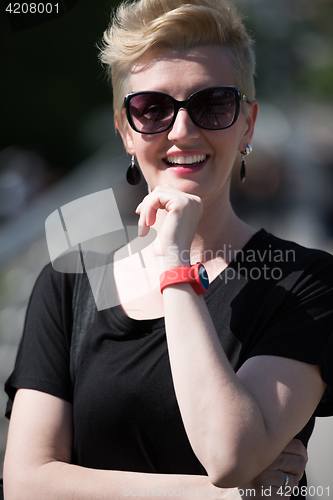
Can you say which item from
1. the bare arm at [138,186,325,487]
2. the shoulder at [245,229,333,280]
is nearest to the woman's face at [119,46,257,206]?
the shoulder at [245,229,333,280]

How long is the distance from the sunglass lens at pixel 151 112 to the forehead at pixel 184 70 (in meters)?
0.04

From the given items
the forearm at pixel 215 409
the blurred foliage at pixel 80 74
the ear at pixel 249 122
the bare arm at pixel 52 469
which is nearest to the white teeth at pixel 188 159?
the ear at pixel 249 122

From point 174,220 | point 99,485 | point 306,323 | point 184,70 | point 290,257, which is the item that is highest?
point 184,70

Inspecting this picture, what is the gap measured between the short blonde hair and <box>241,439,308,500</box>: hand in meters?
1.22

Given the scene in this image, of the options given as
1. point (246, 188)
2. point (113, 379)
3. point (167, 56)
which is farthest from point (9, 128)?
point (113, 379)

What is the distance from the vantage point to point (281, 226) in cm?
302

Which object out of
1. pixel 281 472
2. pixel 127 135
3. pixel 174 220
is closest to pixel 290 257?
pixel 174 220

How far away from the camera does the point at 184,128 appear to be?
145cm

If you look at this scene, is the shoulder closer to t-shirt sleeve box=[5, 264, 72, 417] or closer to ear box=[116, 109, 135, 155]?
ear box=[116, 109, 135, 155]

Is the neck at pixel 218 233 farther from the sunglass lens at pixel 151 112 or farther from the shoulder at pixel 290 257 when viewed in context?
the sunglass lens at pixel 151 112

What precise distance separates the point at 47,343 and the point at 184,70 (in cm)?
105

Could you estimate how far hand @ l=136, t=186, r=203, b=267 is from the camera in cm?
128

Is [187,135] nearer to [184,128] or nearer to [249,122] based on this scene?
[184,128]

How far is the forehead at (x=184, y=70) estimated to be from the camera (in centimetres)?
147
